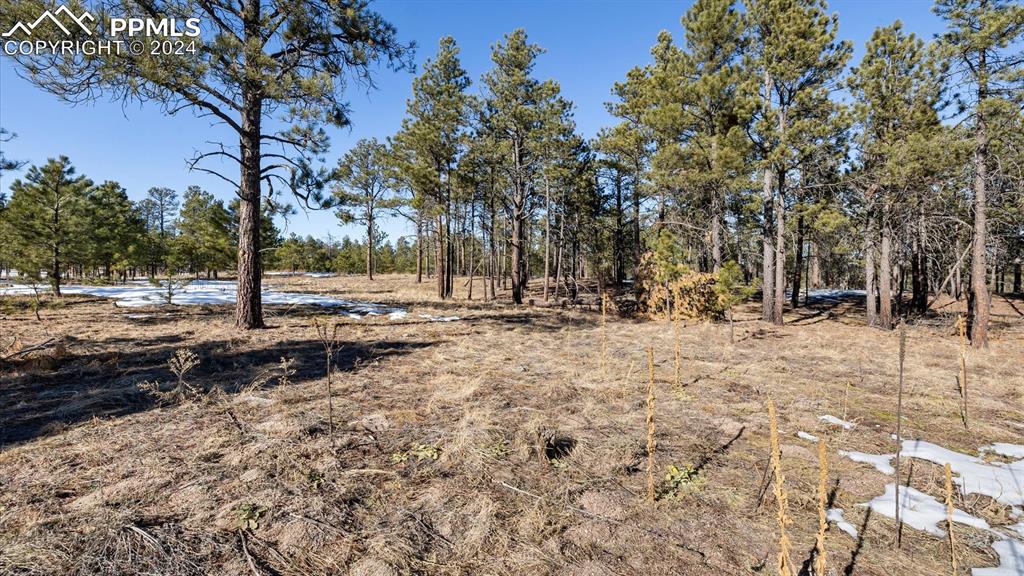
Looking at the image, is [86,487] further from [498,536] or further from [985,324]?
[985,324]

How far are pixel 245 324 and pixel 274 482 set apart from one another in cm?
720

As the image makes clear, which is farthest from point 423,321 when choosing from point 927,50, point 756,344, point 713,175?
point 927,50

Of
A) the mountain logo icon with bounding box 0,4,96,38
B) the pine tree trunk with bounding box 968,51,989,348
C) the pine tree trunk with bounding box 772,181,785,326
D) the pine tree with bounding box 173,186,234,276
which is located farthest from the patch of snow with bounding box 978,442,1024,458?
the pine tree with bounding box 173,186,234,276

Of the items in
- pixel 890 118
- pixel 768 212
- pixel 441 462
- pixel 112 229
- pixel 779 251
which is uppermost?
pixel 890 118

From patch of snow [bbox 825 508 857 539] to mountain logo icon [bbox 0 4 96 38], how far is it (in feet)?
35.3

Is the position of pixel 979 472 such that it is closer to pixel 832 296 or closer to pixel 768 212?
pixel 768 212

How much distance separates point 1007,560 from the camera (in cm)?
230

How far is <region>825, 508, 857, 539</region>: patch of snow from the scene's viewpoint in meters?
2.51

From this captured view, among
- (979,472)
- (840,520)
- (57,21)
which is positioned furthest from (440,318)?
(979,472)

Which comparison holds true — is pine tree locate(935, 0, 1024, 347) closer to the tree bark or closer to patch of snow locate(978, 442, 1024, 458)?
patch of snow locate(978, 442, 1024, 458)

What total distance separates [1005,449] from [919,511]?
247 centimetres

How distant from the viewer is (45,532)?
2.16m

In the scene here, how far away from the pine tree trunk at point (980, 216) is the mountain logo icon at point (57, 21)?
58.5 feet

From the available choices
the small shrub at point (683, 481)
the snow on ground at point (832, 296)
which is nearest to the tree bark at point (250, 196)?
the small shrub at point (683, 481)
